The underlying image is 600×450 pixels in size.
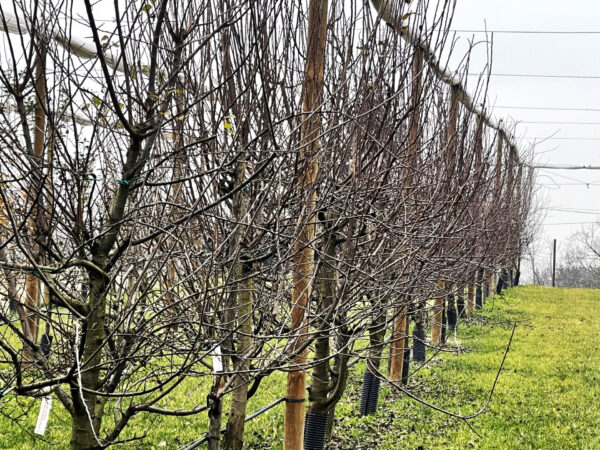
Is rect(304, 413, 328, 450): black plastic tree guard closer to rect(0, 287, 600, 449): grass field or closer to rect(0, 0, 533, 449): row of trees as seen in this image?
rect(0, 0, 533, 449): row of trees

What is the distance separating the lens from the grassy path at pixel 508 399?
7.27m

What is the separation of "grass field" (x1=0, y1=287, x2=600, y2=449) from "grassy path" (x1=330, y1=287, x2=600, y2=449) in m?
0.01

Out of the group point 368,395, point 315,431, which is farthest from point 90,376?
point 368,395

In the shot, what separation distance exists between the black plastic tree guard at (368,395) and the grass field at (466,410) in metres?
0.13

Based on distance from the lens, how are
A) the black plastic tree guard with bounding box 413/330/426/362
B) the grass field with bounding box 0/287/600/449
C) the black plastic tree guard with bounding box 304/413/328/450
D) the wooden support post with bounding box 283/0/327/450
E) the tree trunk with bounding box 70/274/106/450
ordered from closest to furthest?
the tree trunk with bounding box 70/274/106/450
the wooden support post with bounding box 283/0/327/450
the black plastic tree guard with bounding box 304/413/328/450
the grass field with bounding box 0/287/600/449
the black plastic tree guard with bounding box 413/330/426/362

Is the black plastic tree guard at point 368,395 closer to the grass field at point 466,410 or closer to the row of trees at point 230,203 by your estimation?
the grass field at point 466,410

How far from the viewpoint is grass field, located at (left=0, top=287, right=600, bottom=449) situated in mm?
6656

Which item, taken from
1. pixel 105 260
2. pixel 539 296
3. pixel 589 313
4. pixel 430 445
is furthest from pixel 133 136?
pixel 539 296

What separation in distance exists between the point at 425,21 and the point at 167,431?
4994 mm

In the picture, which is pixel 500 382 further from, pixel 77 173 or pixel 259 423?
pixel 77 173

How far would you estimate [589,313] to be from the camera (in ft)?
67.1

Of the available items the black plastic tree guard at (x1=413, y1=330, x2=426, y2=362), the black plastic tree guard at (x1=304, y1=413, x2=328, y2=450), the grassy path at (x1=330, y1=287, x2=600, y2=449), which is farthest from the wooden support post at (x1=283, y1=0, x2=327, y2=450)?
the black plastic tree guard at (x1=413, y1=330, x2=426, y2=362)

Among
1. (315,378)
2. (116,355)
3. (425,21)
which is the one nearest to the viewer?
(116,355)

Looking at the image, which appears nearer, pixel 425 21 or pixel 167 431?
pixel 425 21
